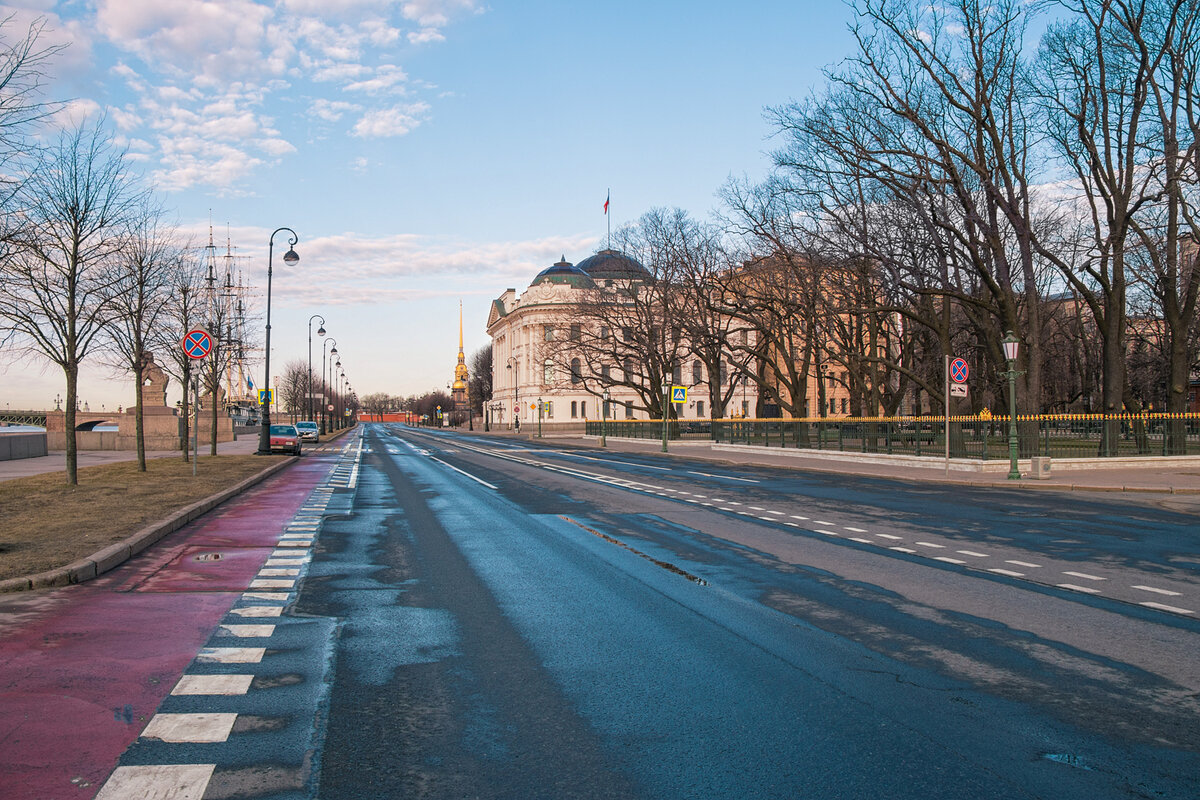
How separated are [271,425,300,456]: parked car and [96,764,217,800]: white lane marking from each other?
39.3 meters

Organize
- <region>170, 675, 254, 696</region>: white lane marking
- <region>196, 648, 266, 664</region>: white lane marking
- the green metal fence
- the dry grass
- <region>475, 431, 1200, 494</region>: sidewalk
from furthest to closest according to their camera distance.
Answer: the green metal fence, <region>475, 431, 1200, 494</region>: sidewalk, the dry grass, <region>196, 648, 266, 664</region>: white lane marking, <region>170, 675, 254, 696</region>: white lane marking

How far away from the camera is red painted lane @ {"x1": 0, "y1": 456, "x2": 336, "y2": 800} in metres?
4.41

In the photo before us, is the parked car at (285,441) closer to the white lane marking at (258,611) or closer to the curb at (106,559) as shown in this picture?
the curb at (106,559)

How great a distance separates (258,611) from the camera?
7.95 m

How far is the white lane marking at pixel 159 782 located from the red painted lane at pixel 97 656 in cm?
7

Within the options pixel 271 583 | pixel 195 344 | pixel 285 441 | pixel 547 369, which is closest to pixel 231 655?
pixel 271 583

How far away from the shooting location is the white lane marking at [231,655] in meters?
6.26

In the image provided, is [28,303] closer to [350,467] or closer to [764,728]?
[350,467]

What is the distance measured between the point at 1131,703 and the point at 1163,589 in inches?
176

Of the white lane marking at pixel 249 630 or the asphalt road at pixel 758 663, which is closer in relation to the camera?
the asphalt road at pixel 758 663

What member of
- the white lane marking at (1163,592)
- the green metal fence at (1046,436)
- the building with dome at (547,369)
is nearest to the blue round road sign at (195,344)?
the white lane marking at (1163,592)

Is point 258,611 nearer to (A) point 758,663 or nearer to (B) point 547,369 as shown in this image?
(A) point 758,663

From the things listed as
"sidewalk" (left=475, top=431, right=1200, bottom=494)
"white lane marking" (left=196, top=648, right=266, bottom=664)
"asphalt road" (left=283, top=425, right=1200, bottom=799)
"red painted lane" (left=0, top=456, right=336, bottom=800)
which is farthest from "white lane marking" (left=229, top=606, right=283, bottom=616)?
"sidewalk" (left=475, top=431, right=1200, bottom=494)

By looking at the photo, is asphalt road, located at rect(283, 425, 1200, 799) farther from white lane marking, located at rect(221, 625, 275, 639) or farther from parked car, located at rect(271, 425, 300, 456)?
parked car, located at rect(271, 425, 300, 456)
